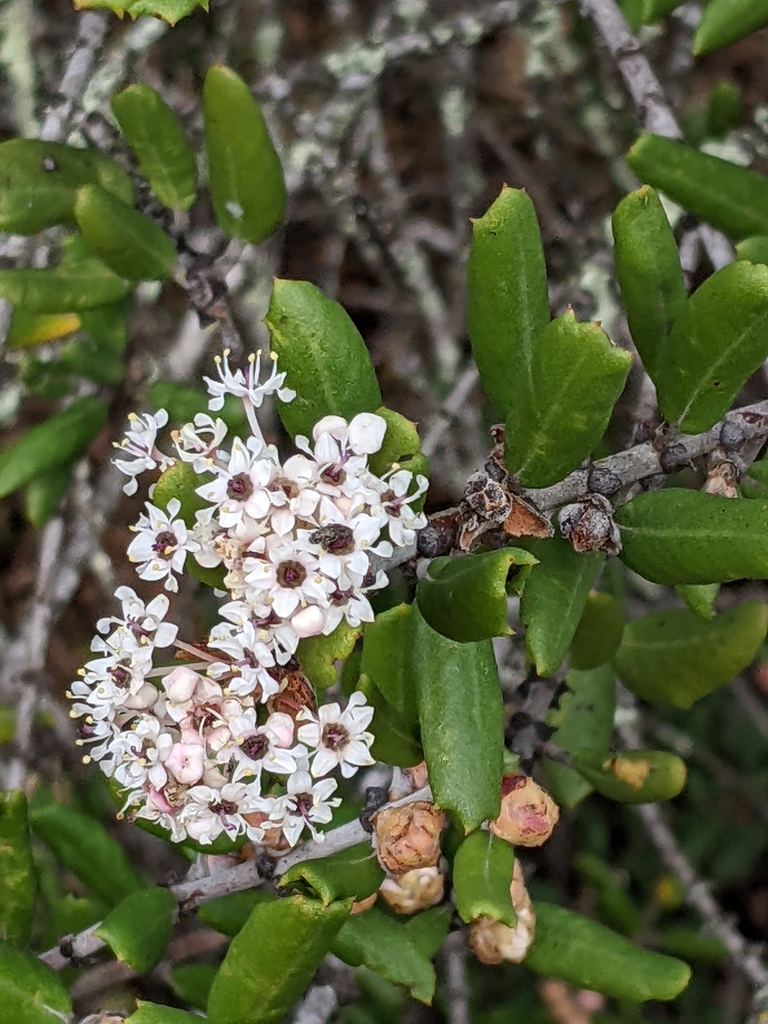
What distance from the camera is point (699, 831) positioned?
10.8 feet

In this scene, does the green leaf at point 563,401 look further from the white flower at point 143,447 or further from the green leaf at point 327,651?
the white flower at point 143,447

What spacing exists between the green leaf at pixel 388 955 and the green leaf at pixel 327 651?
421 millimetres

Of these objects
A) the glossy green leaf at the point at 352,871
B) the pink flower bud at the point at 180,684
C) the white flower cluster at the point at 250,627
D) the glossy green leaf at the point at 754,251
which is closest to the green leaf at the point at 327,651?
the white flower cluster at the point at 250,627

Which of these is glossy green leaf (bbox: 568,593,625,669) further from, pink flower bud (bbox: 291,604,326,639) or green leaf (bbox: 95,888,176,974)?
green leaf (bbox: 95,888,176,974)

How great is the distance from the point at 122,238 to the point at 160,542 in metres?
0.72

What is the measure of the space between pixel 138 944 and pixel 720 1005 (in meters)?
2.38

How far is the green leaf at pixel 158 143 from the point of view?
73.5 inches

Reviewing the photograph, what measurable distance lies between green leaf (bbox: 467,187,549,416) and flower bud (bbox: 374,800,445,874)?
58 cm

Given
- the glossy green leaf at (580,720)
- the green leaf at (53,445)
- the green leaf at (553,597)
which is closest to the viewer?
the green leaf at (553,597)

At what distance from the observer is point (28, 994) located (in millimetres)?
1481

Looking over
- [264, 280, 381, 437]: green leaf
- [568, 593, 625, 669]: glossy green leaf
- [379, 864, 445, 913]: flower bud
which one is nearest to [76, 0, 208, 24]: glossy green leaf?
[264, 280, 381, 437]: green leaf

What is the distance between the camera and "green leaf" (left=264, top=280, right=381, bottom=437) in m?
1.42

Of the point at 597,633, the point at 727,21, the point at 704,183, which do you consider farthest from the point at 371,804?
the point at 727,21

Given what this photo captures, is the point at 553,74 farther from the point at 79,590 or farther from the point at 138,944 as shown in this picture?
the point at 138,944
